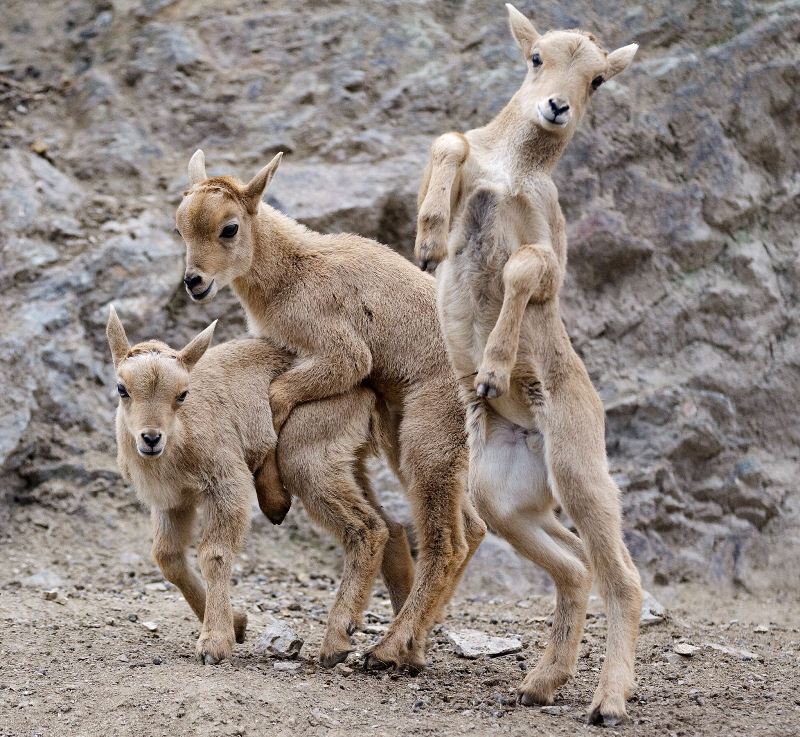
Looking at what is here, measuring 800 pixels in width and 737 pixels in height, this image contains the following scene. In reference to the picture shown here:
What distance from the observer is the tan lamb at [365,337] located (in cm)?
731

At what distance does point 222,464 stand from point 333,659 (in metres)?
1.46

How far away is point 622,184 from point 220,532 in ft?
18.5

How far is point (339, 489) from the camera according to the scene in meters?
7.46

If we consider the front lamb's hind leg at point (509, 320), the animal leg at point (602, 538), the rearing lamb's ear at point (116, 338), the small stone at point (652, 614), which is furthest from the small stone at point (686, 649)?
the rearing lamb's ear at point (116, 338)

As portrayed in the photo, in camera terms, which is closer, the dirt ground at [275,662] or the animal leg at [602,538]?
the dirt ground at [275,662]

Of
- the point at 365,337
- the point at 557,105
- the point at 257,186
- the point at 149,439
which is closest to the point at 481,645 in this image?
the point at 365,337

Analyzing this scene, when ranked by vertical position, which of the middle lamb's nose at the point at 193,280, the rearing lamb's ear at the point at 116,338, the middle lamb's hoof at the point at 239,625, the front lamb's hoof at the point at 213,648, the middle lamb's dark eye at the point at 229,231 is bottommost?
the middle lamb's hoof at the point at 239,625

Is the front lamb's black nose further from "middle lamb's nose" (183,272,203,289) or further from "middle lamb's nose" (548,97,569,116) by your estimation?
"middle lamb's nose" (548,97,569,116)

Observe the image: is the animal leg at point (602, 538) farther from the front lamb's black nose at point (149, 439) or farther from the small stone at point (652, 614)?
the front lamb's black nose at point (149, 439)

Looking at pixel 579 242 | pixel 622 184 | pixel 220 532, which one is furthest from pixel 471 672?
pixel 622 184

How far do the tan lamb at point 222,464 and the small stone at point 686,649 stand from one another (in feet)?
6.93

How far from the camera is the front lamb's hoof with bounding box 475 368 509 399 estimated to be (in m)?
6.26

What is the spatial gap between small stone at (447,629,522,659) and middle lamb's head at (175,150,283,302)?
9.78ft

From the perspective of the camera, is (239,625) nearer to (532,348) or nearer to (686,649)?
(532,348)
